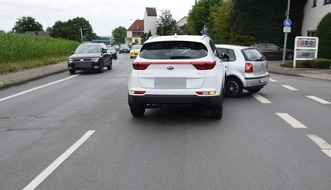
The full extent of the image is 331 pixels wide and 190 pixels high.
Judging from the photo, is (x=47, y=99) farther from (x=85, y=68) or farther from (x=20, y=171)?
(x=85, y=68)

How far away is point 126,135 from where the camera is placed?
6.42 meters

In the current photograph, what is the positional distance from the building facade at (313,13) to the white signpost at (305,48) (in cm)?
710

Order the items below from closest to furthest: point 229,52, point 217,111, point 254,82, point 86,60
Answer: point 217,111, point 254,82, point 229,52, point 86,60

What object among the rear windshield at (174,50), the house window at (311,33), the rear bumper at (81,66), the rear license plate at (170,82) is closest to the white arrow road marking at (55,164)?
the rear license plate at (170,82)

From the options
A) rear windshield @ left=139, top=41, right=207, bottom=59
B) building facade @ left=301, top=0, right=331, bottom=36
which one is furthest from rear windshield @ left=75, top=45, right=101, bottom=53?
building facade @ left=301, top=0, right=331, bottom=36

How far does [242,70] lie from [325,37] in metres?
17.7

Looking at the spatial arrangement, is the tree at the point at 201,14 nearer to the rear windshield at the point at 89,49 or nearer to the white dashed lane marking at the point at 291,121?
the rear windshield at the point at 89,49

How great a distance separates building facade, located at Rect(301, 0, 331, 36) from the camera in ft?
93.2

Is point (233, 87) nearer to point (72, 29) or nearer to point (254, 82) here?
point (254, 82)

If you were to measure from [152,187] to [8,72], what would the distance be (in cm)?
1664

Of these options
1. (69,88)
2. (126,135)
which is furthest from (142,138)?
(69,88)

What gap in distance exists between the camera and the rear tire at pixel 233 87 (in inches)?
419

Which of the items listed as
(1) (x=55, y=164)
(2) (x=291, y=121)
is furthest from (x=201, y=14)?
(1) (x=55, y=164)

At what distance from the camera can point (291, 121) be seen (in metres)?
7.57
